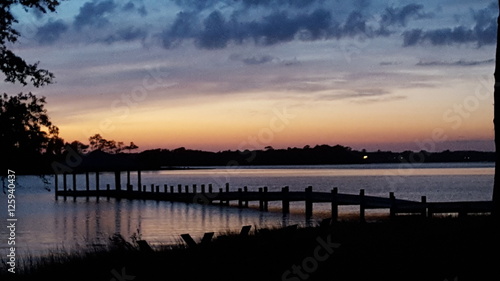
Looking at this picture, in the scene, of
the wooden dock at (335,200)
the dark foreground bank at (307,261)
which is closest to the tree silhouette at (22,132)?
the dark foreground bank at (307,261)

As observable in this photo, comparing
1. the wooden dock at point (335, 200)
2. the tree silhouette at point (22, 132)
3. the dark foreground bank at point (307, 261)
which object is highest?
the tree silhouette at point (22, 132)

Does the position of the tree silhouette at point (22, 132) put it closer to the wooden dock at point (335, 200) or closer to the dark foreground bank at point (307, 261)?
→ the dark foreground bank at point (307, 261)

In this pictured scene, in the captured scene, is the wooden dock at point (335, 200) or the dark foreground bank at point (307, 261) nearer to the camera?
the dark foreground bank at point (307, 261)

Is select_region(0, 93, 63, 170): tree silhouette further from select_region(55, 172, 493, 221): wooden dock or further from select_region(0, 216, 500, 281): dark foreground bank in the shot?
select_region(55, 172, 493, 221): wooden dock

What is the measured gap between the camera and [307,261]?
13.0 metres

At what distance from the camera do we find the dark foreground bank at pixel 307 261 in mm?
12000

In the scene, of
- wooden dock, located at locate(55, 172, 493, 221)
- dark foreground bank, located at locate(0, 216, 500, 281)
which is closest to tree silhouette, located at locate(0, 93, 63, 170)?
dark foreground bank, located at locate(0, 216, 500, 281)

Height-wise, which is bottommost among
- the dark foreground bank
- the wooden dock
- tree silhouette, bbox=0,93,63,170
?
the wooden dock

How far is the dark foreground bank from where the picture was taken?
39.4 ft

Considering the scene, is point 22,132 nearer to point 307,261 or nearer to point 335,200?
point 307,261

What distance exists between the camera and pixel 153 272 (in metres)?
12.9

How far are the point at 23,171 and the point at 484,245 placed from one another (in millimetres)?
12562

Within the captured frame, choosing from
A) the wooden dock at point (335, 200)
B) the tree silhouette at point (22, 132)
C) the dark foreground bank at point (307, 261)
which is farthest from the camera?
the wooden dock at point (335, 200)

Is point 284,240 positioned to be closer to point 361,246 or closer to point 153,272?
point 361,246
